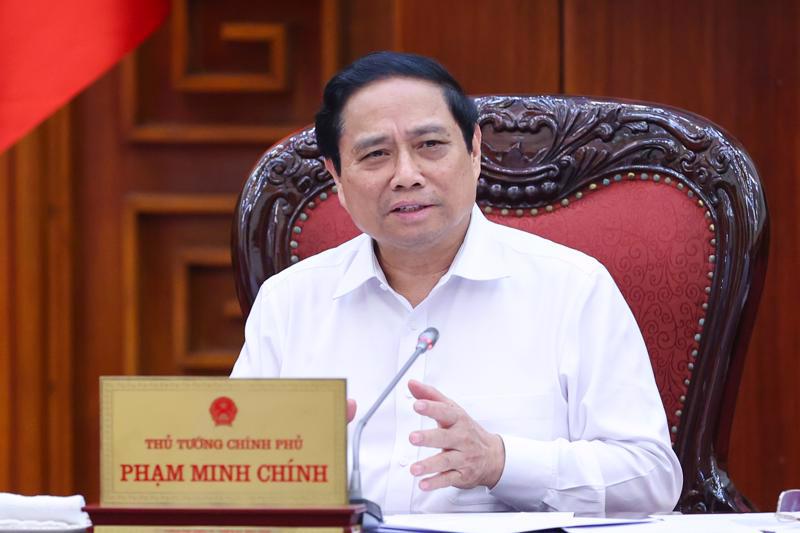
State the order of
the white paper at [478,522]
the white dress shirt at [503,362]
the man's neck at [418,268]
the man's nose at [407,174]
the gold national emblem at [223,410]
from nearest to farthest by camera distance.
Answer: the gold national emblem at [223,410], the white paper at [478,522], the white dress shirt at [503,362], the man's nose at [407,174], the man's neck at [418,268]

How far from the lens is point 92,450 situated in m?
3.04

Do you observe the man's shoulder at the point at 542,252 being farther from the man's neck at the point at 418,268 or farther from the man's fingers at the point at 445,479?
the man's fingers at the point at 445,479

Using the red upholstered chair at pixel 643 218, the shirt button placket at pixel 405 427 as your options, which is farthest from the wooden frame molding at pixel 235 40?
the shirt button placket at pixel 405 427

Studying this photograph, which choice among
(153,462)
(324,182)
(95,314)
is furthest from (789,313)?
(153,462)

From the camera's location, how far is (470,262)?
5.94 ft

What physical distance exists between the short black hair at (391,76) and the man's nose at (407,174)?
0.11 m

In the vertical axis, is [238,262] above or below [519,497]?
above

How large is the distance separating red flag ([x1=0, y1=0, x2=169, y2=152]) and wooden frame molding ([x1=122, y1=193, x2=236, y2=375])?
327mm

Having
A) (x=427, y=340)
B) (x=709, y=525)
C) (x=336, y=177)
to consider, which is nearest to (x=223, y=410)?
(x=427, y=340)

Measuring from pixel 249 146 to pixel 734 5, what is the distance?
123 centimetres

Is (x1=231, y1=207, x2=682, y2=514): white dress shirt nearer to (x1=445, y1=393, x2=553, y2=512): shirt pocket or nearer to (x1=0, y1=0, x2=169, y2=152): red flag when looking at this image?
(x1=445, y1=393, x2=553, y2=512): shirt pocket

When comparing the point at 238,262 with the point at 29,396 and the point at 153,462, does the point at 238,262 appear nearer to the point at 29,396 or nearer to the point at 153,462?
the point at 153,462

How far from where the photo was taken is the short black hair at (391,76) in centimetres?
180

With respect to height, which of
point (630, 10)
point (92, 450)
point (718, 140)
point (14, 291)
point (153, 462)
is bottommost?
point (92, 450)
